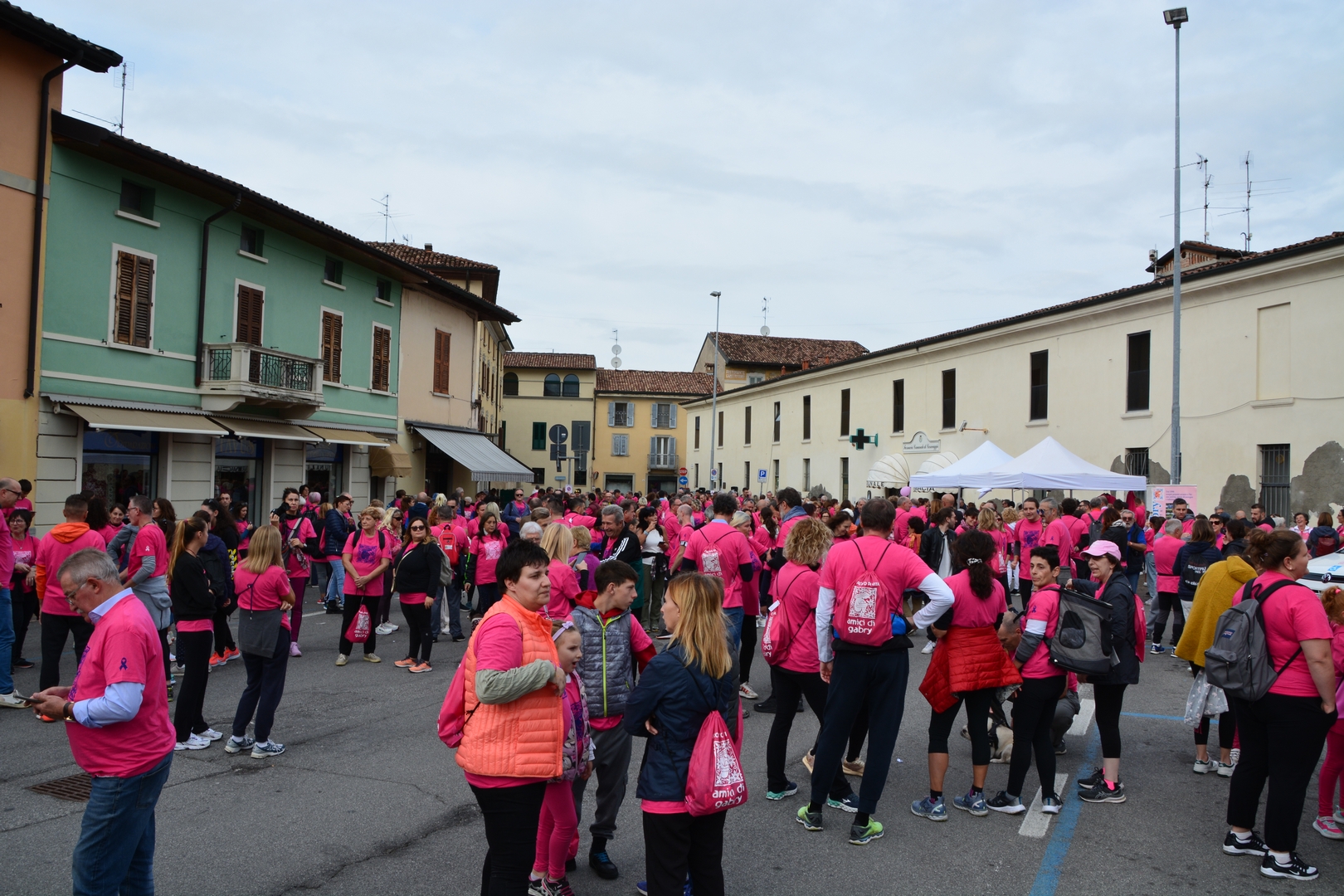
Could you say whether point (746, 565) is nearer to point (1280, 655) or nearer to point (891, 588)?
point (891, 588)

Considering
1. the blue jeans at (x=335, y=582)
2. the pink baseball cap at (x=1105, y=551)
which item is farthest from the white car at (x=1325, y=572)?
the blue jeans at (x=335, y=582)

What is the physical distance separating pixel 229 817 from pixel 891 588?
4.12 meters

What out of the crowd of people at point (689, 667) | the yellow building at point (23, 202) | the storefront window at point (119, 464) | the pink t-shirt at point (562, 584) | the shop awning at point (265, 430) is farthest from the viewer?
the shop awning at point (265, 430)

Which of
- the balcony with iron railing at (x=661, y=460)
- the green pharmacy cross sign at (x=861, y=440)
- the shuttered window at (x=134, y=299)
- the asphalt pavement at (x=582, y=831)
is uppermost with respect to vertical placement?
the shuttered window at (x=134, y=299)

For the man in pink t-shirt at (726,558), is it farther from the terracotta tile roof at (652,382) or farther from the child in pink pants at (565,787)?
the terracotta tile roof at (652,382)

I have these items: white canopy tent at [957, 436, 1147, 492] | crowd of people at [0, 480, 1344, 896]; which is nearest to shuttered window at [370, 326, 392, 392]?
crowd of people at [0, 480, 1344, 896]

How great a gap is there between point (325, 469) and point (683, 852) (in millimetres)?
21335

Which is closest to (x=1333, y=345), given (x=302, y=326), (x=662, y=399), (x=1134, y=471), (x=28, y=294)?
(x=1134, y=471)

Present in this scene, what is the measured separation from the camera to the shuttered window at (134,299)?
53.5ft

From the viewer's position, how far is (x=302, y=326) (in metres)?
21.7

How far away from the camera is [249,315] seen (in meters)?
19.7

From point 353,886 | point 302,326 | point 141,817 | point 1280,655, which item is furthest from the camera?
point 302,326

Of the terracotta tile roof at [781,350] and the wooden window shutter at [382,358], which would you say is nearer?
the wooden window shutter at [382,358]

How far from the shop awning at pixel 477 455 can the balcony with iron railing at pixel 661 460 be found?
28.7 m
